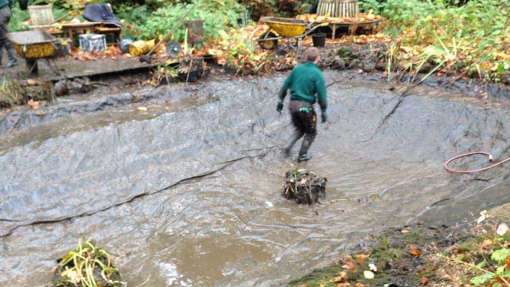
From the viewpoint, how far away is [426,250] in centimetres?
547

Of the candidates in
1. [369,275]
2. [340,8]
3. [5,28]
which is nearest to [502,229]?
[369,275]

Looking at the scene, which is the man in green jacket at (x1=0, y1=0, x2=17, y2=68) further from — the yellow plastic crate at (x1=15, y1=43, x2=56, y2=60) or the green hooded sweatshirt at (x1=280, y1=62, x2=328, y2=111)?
the green hooded sweatshirt at (x1=280, y1=62, x2=328, y2=111)

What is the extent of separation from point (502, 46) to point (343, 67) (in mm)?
3330

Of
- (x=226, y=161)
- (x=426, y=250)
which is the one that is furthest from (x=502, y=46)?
(x=426, y=250)

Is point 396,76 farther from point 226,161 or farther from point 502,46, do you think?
point 226,161

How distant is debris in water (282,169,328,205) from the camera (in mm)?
7320

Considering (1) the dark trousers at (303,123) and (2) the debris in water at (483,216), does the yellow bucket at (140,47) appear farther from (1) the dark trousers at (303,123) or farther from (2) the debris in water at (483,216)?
(2) the debris in water at (483,216)

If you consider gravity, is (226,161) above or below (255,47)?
below

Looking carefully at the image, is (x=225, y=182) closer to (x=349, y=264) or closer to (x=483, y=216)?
(x=349, y=264)

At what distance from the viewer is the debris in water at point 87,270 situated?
5.27 m

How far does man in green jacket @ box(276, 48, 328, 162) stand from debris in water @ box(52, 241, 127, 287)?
13.2ft

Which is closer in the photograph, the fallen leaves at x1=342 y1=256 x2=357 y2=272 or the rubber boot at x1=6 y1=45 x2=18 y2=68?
the fallen leaves at x1=342 y1=256 x2=357 y2=272

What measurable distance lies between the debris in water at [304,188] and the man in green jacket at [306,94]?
1.22m

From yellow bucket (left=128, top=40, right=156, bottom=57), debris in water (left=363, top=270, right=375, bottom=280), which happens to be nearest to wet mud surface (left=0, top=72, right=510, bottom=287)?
debris in water (left=363, top=270, right=375, bottom=280)
